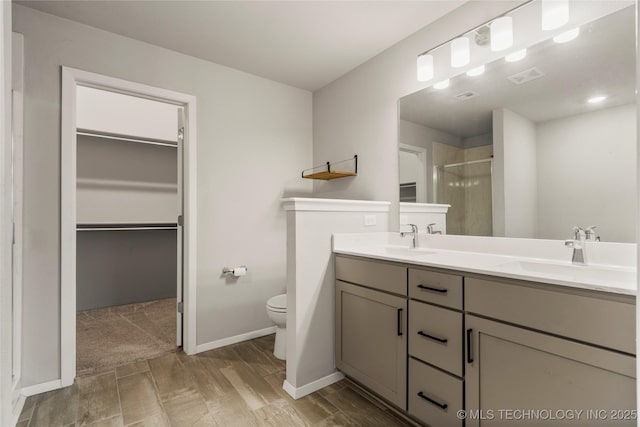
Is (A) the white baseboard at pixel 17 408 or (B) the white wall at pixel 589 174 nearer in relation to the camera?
(B) the white wall at pixel 589 174

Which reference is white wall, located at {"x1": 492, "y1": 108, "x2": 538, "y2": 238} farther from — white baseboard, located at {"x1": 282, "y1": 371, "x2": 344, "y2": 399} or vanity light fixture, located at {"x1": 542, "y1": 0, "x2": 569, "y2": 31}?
white baseboard, located at {"x1": 282, "y1": 371, "x2": 344, "y2": 399}

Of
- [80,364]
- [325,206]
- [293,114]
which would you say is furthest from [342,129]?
[80,364]

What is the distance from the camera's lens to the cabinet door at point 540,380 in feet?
3.27

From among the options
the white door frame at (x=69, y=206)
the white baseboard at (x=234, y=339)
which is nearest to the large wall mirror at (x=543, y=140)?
the white baseboard at (x=234, y=339)

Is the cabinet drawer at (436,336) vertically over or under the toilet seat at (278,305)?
over

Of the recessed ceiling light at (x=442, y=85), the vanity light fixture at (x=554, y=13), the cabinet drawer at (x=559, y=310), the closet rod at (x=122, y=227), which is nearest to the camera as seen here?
the cabinet drawer at (x=559, y=310)

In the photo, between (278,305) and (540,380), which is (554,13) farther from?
(278,305)

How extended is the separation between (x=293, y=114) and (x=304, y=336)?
6.86 ft

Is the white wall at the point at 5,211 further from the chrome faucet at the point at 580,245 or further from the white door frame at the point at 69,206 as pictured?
the chrome faucet at the point at 580,245

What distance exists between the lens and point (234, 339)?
8.75ft

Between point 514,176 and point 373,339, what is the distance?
122 centimetres

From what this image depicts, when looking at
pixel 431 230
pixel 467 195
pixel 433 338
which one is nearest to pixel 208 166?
pixel 431 230

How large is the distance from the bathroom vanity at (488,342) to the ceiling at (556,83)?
800 millimetres

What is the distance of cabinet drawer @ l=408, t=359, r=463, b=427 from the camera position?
4.57 feet
